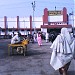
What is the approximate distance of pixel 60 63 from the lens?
8539 mm

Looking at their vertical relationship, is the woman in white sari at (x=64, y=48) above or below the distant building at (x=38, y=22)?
below

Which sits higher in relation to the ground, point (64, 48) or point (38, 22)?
point (38, 22)

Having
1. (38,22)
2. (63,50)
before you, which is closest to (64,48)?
(63,50)

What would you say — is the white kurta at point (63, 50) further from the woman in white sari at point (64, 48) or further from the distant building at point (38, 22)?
the distant building at point (38, 22)

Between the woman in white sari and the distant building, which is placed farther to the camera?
the distant building

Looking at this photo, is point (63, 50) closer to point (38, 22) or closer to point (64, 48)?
point (64, 48)

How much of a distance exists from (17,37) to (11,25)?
53356 millimetres

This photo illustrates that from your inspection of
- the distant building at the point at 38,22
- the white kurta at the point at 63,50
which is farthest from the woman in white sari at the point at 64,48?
the distant building at the point at 38,22

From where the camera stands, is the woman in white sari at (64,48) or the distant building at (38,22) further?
the distant building at (38,22)

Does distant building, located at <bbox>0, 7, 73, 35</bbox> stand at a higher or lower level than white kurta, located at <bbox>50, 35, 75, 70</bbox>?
higher

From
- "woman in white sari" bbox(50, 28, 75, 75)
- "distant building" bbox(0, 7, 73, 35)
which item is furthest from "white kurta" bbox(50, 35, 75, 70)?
"distant building" bbox(0, 7, 73, 35)

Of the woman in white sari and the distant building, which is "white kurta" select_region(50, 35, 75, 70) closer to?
the woman in white sari

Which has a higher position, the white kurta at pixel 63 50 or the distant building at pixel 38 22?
the distant building at pixel 38 22

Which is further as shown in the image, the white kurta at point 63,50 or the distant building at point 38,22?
the distant building at point 38,22
